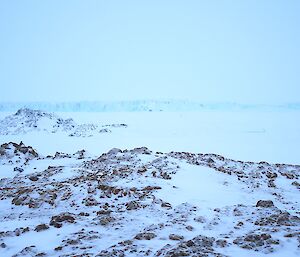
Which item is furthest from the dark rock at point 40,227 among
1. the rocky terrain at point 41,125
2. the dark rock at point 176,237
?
the rocky terrain at point 41,125

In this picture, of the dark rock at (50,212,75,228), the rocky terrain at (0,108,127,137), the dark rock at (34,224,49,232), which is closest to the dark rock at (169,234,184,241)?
the dark rock at (50,212,75,228)

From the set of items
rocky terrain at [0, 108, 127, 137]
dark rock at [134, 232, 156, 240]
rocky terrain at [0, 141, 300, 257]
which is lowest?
rocky terrain at [0, 108, 127, 137]

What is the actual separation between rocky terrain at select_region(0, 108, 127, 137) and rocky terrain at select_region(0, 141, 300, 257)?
2213cm

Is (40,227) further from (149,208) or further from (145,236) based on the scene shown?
A: (149,208)

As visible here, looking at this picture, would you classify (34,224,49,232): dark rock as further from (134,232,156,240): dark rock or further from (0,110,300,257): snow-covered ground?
(134,232,156,240): dark rock

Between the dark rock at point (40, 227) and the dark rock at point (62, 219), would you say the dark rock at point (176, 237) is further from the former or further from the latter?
the dark rock at point (40, 227)

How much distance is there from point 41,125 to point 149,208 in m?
33.0

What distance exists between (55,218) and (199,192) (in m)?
4.86

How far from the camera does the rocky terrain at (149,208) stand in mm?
6070

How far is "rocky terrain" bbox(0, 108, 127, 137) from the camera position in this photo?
122 feet

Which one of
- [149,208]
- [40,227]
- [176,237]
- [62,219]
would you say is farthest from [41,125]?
[176,237]

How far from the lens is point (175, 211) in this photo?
860 cm

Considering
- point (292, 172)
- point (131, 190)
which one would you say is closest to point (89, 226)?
point (131, 190)

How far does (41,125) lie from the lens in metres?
38.8
